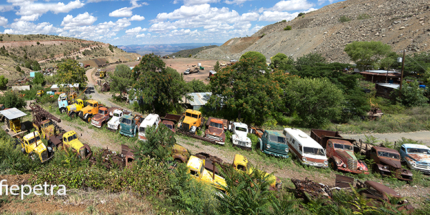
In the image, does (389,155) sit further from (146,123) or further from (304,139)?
(146,123)

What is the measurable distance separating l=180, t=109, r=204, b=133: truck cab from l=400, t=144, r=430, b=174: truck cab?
16.6 metres

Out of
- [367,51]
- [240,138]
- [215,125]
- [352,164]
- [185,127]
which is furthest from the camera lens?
[367,51]

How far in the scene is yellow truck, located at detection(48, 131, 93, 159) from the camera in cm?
1276

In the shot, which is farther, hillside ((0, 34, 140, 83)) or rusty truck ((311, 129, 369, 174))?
hillside ((0, 34, 140, 83))

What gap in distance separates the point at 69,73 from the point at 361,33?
80544 millimetres

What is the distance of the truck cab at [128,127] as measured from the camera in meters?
16.4

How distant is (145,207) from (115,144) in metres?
11.0

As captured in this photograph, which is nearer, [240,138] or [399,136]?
[240,138]

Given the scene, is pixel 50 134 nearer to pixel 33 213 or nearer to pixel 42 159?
pixel 42 159

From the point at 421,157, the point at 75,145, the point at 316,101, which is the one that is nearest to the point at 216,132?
the point at 75,145

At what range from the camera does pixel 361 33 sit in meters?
60.4

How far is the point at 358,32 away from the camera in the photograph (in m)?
61.6

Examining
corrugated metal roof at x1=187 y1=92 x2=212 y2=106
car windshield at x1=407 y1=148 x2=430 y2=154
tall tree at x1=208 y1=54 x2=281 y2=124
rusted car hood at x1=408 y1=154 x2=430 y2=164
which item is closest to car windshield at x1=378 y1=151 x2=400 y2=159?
rusted car hood at x1=408 y1=154 x2=430 y2=164

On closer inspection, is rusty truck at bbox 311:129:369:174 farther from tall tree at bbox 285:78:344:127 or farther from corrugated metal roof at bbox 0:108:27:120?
corrugated metal roof at bbox 0:108:27:120
